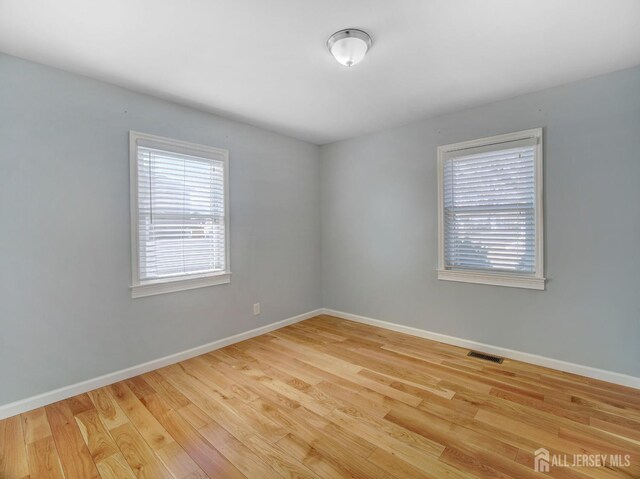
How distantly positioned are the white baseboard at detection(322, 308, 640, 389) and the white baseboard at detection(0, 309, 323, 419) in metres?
1.66

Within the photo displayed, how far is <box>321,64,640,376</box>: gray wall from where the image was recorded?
2.34 metres

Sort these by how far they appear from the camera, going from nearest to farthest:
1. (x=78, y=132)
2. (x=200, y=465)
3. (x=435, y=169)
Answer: (x=200, y=465) → (x=78, y=132) → (x=435, y=169)

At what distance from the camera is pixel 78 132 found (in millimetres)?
2301

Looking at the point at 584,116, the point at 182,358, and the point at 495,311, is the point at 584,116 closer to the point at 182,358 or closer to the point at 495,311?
the point at 495,311

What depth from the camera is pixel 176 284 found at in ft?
9.34

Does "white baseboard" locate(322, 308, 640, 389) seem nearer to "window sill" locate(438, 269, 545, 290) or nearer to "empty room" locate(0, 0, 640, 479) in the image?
"empty room" locate(0, 0, 640, 479)

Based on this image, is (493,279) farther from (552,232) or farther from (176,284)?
(176,284)

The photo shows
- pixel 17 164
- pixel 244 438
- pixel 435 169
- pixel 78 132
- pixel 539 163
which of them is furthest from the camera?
pixel 435 169

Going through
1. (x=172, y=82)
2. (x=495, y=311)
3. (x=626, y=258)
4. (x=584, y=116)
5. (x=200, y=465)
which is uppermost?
(x=172, y=82)

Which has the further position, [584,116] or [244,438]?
[584,116]

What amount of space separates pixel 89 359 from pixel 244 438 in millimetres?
1505

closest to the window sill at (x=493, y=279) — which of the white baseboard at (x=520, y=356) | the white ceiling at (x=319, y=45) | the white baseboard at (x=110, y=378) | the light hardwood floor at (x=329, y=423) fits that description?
the white baseboard at (x=520, y=356)

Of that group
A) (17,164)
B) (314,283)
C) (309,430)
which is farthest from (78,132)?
(314,283)

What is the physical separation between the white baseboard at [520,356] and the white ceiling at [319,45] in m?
2.44
